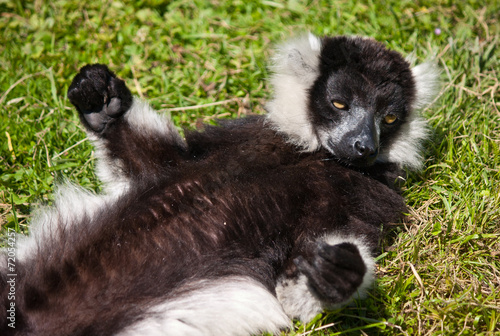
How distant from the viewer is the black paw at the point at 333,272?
2.88 metres

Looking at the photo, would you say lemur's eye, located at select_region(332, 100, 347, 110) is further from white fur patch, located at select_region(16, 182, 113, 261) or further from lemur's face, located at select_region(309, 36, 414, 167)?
white fur patch, located at select_region(16, 182, 113, 261)

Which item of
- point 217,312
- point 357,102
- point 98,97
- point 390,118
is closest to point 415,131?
point 390,118

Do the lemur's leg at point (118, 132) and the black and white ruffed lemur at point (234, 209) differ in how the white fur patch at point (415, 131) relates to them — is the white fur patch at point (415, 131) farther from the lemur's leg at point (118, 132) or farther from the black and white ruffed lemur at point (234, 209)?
the lemur's leg at point (118, 132)

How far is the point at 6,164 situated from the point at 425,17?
15.4 feet

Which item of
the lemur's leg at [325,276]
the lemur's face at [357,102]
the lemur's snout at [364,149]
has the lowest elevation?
the lemur's leg at [325,276]

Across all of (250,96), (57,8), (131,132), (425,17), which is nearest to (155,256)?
(131,132)

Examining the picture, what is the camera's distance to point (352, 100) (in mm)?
3758

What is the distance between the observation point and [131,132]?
3.80m

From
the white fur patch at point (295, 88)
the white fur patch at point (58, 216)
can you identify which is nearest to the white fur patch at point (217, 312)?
the white fur patch at point (58, 216)

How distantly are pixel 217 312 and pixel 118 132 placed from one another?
1.67 m

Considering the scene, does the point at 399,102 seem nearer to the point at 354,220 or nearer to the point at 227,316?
the point at 354,220

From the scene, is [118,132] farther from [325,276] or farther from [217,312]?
[325,276]

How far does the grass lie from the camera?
3357 mm

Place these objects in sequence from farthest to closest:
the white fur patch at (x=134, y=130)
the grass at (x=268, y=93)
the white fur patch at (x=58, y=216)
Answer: the white fur patch at (x=134, y=130), the grass at (x=268, y=93), the white fur patch at (x=58, y=216)
